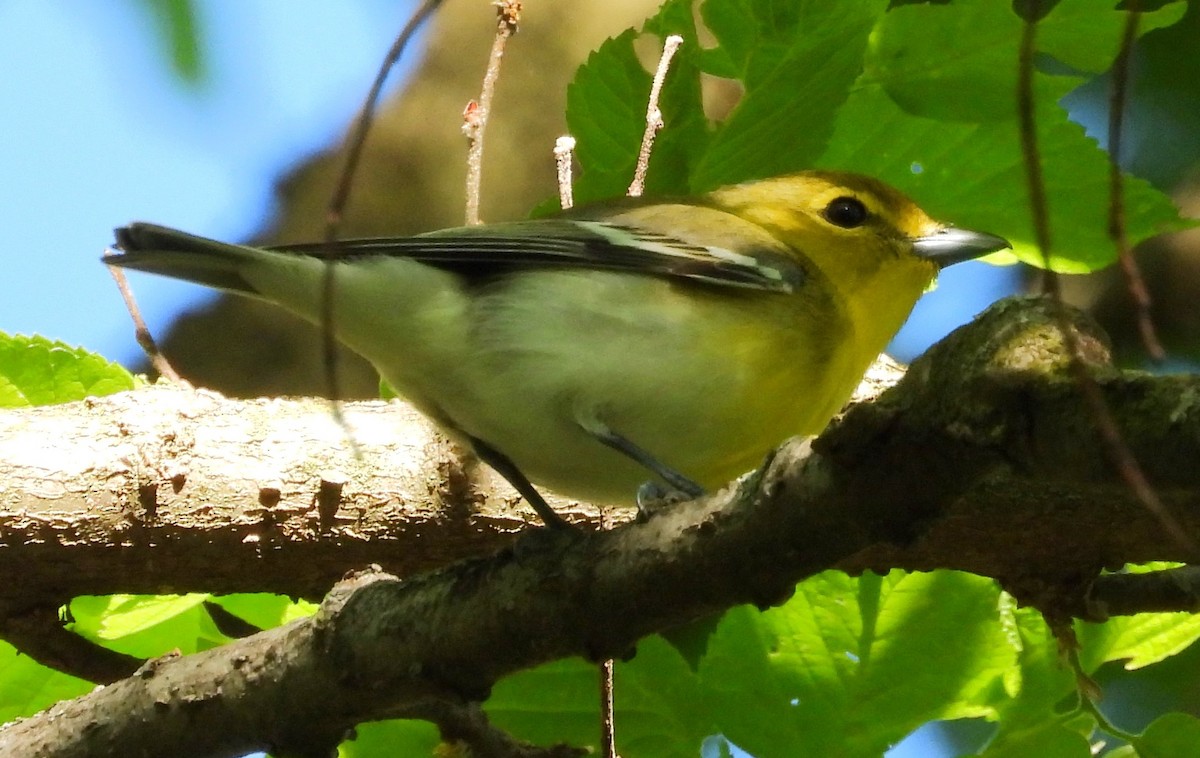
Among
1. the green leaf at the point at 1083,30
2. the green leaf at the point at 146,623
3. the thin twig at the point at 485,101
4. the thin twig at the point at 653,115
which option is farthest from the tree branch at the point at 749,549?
the green leaf at the point at 1083,30

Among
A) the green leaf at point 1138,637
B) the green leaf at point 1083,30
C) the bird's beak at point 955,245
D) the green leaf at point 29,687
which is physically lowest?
the green leaf at point 1138,637

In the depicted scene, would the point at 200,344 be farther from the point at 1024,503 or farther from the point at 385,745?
the point at 1024,503

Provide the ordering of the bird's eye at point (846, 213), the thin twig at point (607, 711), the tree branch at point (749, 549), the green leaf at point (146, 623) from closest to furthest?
1. the tree branch at point (749, 549)
2. the thin twig at point (607, 711)
3. the green leaf at point (146, 623)
4. the bird's eye at point (846, 213)

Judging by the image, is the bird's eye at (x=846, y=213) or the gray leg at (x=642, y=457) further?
the bird's eye at (x=846, y=213)

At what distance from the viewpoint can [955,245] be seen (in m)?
3.39

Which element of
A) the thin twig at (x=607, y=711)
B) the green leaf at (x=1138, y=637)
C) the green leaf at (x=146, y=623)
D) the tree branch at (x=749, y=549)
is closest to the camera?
the tree branch at (x=749, y=549)

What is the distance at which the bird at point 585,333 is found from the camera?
9.44ft

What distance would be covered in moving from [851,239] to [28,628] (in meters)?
2.29

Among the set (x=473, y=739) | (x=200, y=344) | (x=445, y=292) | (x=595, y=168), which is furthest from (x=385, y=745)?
(x=200, y=344)

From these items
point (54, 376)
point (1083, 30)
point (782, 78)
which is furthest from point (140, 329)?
point (1083, 30)

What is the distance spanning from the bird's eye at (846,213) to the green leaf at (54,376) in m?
1.94

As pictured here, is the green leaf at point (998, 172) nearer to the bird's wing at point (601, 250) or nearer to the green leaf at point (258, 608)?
the bird's wing at point (601, 250)

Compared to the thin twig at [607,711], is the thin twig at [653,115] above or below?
above

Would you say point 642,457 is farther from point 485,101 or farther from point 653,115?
point 485,101
